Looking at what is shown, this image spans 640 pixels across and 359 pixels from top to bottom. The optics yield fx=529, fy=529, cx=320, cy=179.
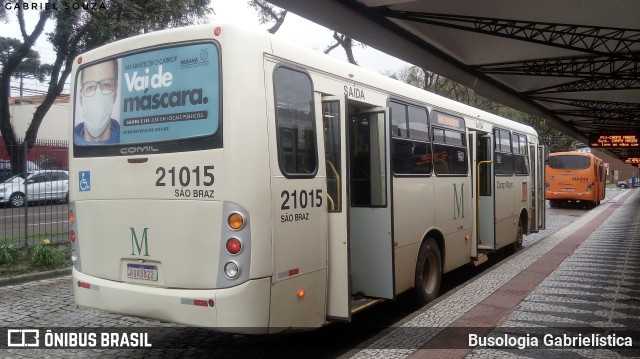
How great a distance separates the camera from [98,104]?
16.9 feet

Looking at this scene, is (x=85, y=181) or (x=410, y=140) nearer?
(x=85, y=181)

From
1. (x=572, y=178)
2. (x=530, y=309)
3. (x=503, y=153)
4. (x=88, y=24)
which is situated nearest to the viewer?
(x=530, y=309)

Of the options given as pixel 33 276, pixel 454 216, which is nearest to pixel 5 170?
pixel 33 276

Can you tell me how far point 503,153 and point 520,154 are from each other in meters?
1.47

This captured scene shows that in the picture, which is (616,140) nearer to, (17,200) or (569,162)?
(569,162)

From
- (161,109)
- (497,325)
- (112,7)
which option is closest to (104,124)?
(161,109)

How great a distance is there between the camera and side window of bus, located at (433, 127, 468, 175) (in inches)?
302

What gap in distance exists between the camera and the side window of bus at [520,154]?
11.8 metres

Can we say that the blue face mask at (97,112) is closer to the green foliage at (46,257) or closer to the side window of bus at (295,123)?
the side window of bus at (295,123)

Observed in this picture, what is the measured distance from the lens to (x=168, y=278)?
4512 mm

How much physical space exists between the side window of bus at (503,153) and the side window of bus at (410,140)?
3.47 m

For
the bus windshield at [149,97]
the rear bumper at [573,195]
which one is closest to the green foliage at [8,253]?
the bus windshield at [149,97]

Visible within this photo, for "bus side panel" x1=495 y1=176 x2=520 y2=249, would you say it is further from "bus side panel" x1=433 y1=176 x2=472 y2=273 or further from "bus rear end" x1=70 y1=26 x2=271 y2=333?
"bus rear end" x1=70 y1=26 x2=271 y2=333

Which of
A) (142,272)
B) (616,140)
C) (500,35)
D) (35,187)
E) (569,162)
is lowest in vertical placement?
(142,272)
